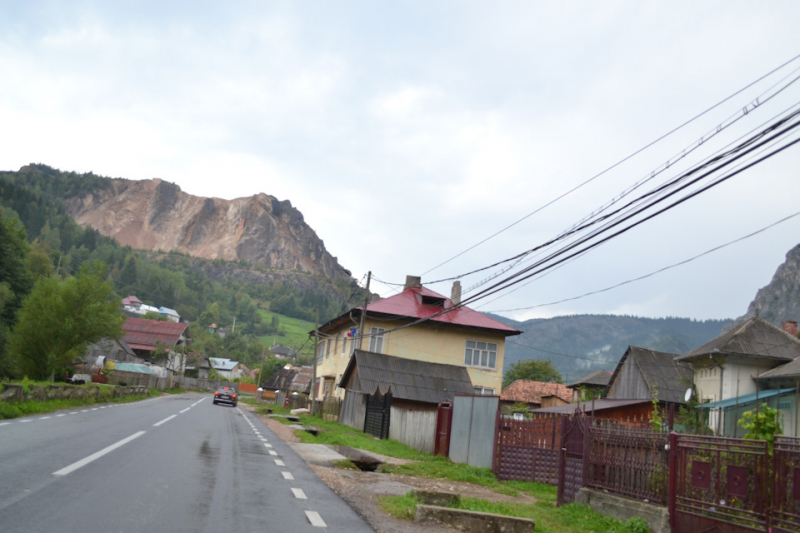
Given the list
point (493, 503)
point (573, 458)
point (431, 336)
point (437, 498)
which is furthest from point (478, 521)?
point (431, 336)

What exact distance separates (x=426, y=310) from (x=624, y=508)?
32300 millimetres

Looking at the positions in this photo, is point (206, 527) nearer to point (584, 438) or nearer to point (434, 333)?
point (584, 438)

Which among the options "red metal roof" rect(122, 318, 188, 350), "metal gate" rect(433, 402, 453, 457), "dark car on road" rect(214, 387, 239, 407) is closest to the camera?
"metal gate" rect(433, 402, 453, 457)

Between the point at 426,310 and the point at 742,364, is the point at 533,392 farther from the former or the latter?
the point at 742,364

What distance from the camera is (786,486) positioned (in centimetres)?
679

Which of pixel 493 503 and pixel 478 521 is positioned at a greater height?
pixel 478 521

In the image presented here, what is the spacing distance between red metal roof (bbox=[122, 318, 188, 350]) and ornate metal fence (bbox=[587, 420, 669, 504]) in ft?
300

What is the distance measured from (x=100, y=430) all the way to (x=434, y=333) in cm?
2664

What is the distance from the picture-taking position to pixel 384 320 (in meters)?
39.5

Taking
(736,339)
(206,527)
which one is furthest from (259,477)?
(736,339)

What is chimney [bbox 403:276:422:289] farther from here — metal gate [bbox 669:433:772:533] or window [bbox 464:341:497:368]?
metal gate [bbox 669:433:772:533]

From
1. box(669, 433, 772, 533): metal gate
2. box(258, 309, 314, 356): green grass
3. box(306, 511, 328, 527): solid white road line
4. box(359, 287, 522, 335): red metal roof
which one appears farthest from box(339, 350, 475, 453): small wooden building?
box(258, 309, 314, 356): green grass

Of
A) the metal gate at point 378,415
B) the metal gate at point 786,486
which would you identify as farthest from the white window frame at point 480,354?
the metal gate at point 786,486

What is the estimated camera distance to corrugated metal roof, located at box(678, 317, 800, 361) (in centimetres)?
2797
